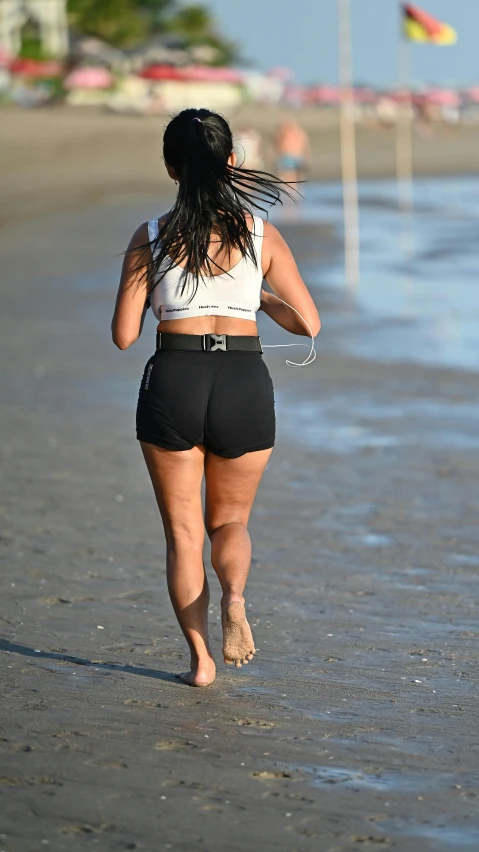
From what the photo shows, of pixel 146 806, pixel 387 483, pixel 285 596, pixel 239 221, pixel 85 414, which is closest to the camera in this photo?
pixel 146 806

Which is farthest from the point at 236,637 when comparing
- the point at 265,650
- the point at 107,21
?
the point at 107,21

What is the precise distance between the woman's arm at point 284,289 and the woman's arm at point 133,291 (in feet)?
1.15

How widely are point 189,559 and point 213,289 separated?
826 mm

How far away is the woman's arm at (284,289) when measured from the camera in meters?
4.06

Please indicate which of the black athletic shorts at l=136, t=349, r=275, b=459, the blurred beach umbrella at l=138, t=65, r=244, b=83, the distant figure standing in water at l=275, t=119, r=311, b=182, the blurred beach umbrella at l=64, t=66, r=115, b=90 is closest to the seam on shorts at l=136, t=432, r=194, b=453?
the black athletic shorts at l=136, t=349, r=275, b=459

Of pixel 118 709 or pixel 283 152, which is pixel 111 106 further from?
pixel 118 709

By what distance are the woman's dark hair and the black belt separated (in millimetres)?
125

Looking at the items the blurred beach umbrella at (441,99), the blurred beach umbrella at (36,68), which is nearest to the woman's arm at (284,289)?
the blurred beach umbrella at (36,68)

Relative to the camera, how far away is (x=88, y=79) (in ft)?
225

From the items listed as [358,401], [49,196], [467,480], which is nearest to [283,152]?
[49,196]

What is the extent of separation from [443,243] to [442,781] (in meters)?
20.4

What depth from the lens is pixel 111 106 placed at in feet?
215

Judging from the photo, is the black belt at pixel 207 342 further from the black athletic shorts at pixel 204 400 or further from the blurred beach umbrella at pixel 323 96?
the blurred beach umbrella at pixel 323 96

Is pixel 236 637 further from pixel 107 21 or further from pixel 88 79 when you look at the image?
pixel 107 21
